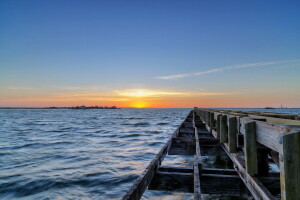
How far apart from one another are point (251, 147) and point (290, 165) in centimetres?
129

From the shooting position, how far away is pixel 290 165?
86.4 inches

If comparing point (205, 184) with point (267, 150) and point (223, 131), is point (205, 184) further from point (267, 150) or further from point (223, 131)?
point (223, 131)

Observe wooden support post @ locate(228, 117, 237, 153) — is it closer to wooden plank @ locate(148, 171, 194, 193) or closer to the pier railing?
the pier railing

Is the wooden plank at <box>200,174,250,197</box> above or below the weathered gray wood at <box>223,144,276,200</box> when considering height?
below

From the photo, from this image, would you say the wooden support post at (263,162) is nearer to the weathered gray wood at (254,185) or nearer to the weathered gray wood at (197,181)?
the weathered gray wood at (254,185)

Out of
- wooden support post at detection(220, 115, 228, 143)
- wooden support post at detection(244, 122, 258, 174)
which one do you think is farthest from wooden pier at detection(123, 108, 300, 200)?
wooden support post at detection(220, 115, 228, 143)

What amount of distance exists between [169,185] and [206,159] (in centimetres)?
746

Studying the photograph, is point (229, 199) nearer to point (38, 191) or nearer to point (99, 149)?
point (38, 191)

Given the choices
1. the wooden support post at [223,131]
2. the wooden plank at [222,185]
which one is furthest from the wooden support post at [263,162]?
the wooden support post at [223,131]

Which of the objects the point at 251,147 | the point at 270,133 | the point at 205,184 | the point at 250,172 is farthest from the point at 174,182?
the point at 270,133

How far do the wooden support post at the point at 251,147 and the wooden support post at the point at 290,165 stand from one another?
1210mm

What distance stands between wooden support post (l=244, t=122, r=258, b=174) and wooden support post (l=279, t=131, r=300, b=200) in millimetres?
1210

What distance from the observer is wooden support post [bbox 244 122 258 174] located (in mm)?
3443

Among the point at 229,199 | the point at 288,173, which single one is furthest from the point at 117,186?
the point at 288,173
